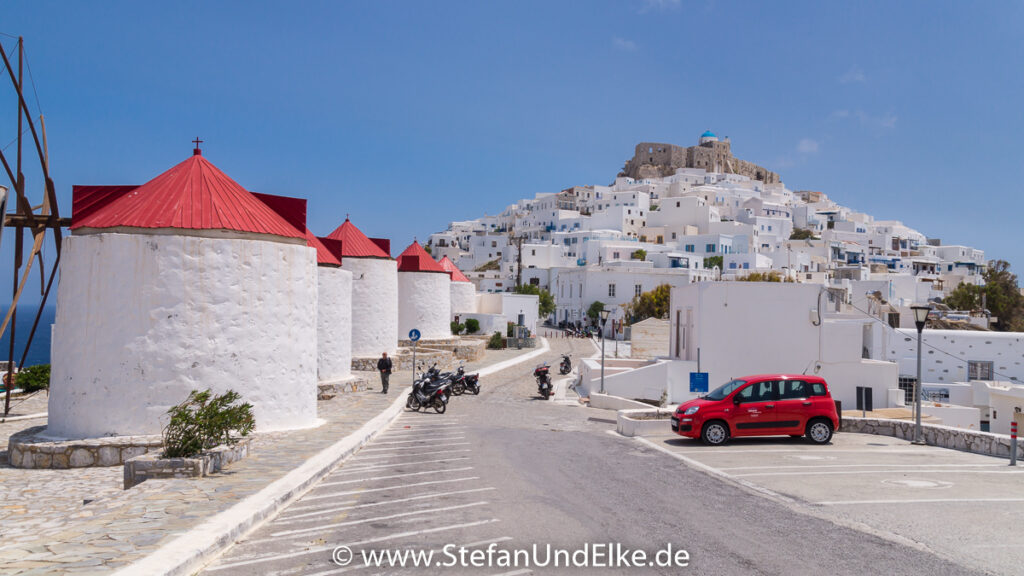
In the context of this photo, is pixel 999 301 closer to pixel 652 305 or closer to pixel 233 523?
pixel 652 305

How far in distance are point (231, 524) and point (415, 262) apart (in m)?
29.9

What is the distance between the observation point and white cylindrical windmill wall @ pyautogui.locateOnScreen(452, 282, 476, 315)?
49.5 m

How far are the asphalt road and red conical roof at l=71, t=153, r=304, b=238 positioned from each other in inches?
184

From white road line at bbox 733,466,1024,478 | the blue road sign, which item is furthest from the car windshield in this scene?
the blue road sign

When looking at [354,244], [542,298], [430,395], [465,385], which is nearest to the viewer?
[430,395]

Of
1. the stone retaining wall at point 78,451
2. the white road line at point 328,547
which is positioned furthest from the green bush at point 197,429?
the white road line at point 328,547

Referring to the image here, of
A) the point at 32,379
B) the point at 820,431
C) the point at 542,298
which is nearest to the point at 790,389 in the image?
the point at 820,431

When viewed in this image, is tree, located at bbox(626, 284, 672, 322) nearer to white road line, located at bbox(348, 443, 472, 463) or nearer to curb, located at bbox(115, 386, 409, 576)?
white road line, located at bbox(348, 443, 472, 463)

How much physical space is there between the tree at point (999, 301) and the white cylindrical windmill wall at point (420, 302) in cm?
5176

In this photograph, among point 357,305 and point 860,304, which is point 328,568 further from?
point 860,304

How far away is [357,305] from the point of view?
28.3 metres

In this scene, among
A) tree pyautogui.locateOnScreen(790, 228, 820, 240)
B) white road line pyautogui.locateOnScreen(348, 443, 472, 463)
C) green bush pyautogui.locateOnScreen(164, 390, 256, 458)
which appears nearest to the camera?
green bush pyautogui.locateOnScreen(164, 390, 256, 458)

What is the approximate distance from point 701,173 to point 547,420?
119155 millimetres

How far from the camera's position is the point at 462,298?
49781 millimetres
